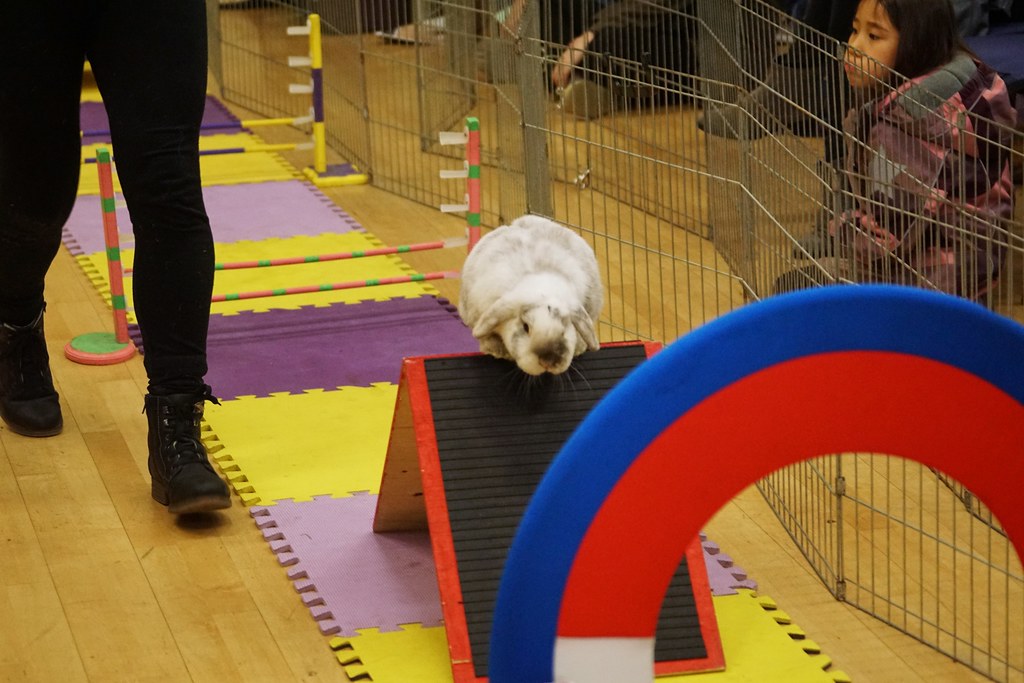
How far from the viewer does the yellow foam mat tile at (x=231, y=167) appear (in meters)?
4.72

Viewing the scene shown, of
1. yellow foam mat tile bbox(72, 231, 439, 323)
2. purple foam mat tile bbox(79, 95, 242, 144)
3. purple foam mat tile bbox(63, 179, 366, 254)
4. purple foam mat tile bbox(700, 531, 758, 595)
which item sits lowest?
purple foam mat tile bbox(700, 531, 758, 595)

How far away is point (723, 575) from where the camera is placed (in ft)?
7.33

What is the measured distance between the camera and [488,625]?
6.32 feet

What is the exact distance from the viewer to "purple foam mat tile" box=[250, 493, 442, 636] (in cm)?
211

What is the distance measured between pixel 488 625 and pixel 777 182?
1132 mm

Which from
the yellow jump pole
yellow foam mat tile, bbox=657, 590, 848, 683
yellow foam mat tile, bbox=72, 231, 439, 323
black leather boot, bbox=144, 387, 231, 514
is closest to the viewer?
yellow foam mat tile, bbox=657, 590, 848, 683

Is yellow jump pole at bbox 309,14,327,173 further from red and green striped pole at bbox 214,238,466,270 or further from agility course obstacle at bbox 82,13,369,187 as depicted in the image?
red and green striped pole at bbox 214,238,466,270

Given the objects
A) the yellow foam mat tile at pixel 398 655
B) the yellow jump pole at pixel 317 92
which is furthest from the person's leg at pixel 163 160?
the yellow jump pole at pixel 317 92

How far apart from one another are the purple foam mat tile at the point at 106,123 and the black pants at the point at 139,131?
267cm

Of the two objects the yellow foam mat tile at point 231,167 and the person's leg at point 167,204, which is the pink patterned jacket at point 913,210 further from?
the yellow foam mat tile at point 231,167

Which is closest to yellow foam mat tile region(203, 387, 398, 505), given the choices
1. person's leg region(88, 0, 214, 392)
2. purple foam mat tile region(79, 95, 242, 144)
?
person's leg region(88, 0, 214, 392)

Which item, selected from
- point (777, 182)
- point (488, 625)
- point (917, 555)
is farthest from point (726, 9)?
point (488, 625)

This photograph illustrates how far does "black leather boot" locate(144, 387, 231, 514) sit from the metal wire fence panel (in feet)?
3.28

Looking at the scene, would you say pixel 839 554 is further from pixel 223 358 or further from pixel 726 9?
pixel 726 9
